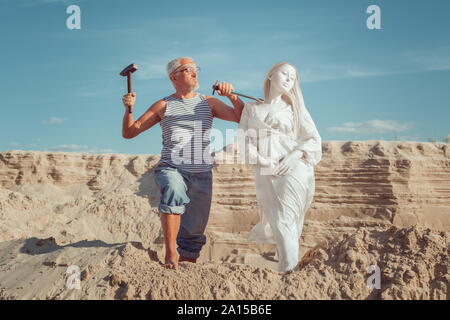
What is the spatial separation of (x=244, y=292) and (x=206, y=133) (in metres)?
1.65

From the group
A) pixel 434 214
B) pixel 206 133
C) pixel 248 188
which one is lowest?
pixel 434 214

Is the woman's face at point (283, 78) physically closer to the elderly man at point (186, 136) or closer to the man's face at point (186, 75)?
the elderly man at point (186, 136)

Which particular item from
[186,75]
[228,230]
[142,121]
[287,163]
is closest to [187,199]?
[142,121]

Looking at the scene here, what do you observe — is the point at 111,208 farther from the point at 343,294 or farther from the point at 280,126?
the point at 343,294

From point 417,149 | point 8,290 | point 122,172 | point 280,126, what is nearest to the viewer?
point 8,290

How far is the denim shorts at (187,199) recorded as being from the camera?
382cm

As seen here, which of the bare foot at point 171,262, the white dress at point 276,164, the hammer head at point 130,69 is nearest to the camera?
the bare foot at point 171,262

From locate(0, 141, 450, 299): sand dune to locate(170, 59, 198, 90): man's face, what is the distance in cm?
167

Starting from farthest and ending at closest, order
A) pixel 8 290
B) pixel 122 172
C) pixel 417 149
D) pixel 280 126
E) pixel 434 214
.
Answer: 1. pixel 122 172
2. pixel 417 149
3. pixel 434 214
4. pixel 280 126
5. pixel 8 290

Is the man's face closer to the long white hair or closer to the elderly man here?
the elderly man

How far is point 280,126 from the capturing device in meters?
4.09

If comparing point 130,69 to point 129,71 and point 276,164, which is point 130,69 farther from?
point 276,164

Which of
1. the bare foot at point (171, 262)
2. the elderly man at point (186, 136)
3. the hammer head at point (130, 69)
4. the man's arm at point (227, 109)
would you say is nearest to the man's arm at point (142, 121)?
the elderly man at point (186, 136)

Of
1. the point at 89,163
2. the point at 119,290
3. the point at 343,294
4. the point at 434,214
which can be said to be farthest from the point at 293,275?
the point at 89,163
